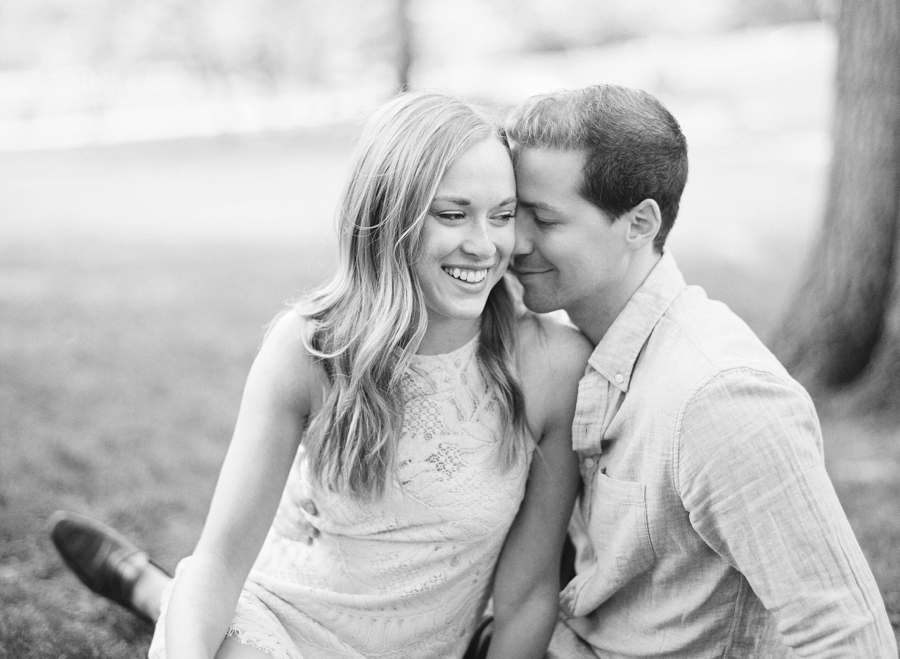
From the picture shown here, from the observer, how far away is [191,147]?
66.5ft

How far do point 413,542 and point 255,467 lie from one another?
47 cm

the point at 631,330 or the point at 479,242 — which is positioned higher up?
the point at 479,242

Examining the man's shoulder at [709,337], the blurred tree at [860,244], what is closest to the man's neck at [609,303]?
the man's shoulder at [709,337]

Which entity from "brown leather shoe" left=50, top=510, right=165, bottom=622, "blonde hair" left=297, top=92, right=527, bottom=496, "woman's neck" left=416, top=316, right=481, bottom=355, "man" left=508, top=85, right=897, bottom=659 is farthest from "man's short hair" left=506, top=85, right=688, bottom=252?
"brown leather shoe" left=50, top=510, right=165, bottom=622

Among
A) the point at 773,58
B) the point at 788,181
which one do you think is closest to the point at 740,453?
the point at 788,181

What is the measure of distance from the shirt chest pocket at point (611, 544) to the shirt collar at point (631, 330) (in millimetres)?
269

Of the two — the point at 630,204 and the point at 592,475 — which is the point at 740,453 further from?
the point at 630,204

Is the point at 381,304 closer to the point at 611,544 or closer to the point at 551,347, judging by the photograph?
the point at 551,347

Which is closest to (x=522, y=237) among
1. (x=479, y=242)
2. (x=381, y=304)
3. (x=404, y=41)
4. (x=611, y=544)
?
(x=479, y=242)

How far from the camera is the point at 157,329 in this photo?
6539 mm

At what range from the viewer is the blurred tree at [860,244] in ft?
13.8

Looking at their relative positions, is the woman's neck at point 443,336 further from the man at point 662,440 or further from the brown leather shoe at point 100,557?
the brown leather shoe at point 100,557

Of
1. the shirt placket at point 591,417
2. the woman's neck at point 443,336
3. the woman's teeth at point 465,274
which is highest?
the woman's teeth at point 465,274

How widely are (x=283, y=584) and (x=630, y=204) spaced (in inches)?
56.2
